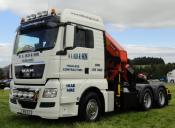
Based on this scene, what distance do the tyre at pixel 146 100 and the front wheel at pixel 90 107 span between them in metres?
3.31

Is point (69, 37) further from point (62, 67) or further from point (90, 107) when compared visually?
point (90, 107)

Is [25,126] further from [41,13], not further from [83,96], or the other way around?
[41,13]

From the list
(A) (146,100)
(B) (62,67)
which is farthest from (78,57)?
(A) (146,100)

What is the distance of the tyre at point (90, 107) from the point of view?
11.1 meters

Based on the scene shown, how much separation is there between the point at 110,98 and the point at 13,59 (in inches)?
132

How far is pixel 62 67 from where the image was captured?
1060cm

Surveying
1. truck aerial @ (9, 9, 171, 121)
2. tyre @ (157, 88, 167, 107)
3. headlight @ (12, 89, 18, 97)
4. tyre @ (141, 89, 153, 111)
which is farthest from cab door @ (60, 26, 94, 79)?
tyre @ (157, 88, 167, 107)

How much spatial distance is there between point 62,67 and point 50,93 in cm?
80

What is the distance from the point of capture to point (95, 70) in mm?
11828

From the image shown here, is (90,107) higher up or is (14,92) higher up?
(14,92)

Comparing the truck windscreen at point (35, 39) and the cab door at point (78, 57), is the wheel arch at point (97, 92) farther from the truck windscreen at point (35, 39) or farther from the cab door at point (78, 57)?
the truck windscreen at point (35, 39)

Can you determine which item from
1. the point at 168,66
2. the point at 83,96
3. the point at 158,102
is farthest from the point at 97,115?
the point at 168,66

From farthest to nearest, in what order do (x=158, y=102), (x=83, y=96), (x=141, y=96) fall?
(x=158, y=102), (x=141, y=96), (x=83, y=96)

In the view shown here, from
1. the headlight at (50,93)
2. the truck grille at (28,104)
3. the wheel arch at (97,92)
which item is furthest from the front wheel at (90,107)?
the truck grille at (28,104)
